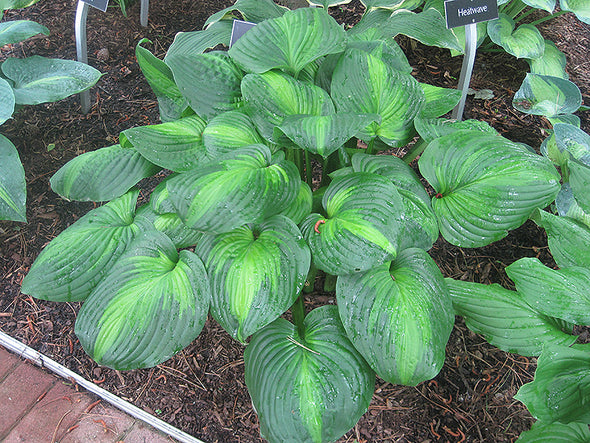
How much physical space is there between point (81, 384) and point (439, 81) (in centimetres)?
183

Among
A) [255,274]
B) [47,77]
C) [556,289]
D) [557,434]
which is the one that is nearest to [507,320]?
[556,289]

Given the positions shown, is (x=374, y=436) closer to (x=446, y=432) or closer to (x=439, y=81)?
(x=446, y=432)

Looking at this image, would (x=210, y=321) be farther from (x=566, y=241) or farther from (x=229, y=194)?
(x=566, y=241)

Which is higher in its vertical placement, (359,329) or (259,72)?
(259,72)

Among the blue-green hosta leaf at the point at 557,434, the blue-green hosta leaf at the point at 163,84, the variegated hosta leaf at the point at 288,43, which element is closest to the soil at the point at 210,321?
the blue-green hosta leaf at the point at 557,434

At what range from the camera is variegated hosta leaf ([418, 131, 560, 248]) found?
1068 mm

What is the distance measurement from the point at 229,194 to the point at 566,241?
0.84 meters

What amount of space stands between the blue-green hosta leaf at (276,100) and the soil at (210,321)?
569 mm

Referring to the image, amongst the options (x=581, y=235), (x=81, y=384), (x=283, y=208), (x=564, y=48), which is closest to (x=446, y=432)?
(x=581, y=235)

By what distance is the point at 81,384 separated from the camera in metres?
1.34

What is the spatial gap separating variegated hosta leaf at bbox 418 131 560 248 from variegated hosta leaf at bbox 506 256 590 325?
0.10 metres

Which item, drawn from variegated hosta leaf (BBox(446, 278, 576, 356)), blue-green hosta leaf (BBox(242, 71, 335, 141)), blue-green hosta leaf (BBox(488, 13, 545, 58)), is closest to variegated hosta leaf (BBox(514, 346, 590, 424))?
variegated hosta leaf (BBox(446, 278, 576, 356))

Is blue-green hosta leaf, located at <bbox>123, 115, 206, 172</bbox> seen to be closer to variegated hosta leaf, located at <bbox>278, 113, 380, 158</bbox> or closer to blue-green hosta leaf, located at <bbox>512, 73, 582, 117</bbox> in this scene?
variegated hosta leaf, located at <bbox>278, 113, 380, 158</bbox>

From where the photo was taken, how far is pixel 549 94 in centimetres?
166
